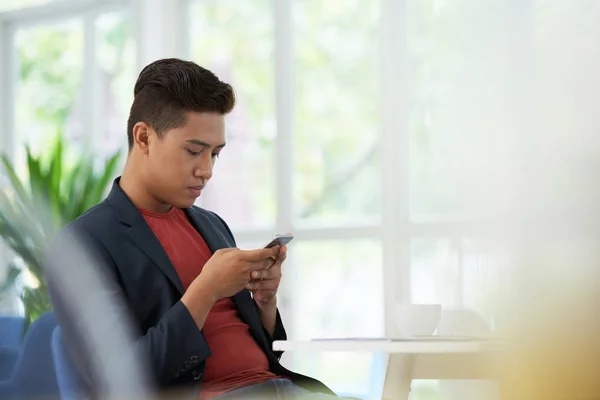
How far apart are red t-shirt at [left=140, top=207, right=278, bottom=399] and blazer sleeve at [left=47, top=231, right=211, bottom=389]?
0.08 meters

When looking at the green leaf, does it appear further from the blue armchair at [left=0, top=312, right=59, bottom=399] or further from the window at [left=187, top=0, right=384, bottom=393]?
the blue armchair at [left=0, top=312, right=59, bottom=399]

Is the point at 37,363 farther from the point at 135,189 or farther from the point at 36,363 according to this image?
the point at 135,189

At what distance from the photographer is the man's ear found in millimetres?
1273

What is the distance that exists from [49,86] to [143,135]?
8.66ft

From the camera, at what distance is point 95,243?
1.16m

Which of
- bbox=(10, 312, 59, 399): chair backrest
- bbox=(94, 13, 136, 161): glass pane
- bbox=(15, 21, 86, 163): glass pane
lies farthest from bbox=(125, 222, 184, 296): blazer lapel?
bbox=(15, 21, 86, 163): glass pane

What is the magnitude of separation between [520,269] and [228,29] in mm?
2781

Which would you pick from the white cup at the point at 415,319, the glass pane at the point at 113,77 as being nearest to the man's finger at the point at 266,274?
the white cup at the point at 415,319

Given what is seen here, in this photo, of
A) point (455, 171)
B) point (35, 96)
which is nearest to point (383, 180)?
point (455, 171)

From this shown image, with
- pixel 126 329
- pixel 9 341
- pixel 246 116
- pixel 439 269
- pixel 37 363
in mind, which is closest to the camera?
pixel 126 329

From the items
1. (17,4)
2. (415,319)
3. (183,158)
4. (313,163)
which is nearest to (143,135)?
(183,158)

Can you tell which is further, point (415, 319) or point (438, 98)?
point (438, 98)

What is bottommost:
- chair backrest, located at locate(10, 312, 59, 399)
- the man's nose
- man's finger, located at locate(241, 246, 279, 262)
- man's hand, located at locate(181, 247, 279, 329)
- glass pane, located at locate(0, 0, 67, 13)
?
chair backrest, located at locate(10, 312, 59, 399)

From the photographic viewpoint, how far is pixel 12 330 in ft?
11.1
